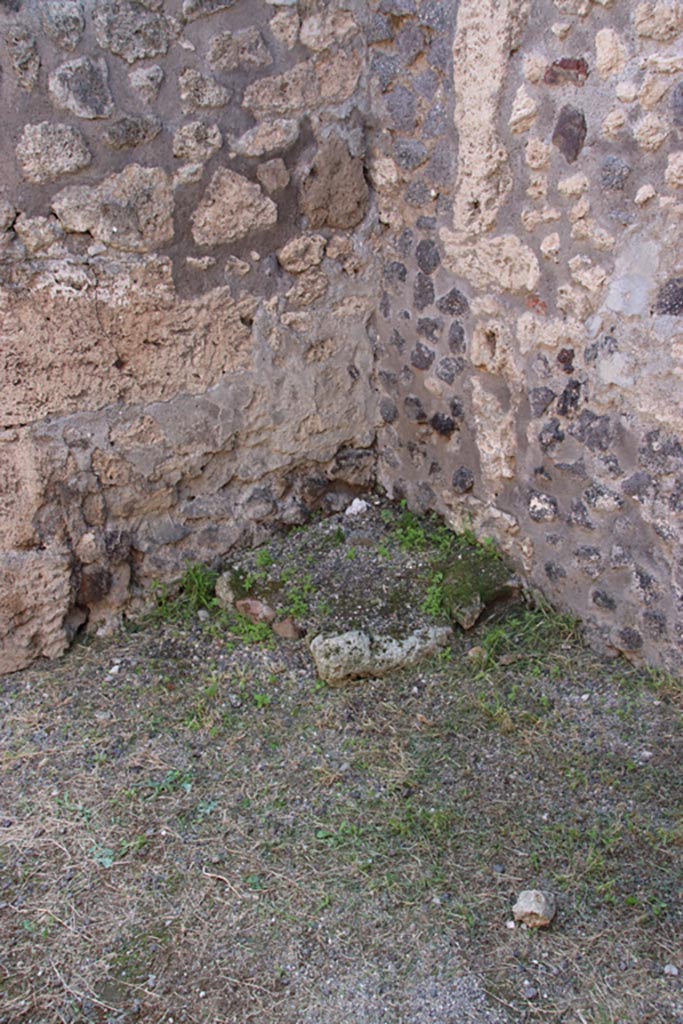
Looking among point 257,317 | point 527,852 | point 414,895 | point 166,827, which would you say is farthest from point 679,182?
point 166,827

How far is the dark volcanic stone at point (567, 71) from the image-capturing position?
2680mm

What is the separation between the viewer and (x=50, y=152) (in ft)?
9.47

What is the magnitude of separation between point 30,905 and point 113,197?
2.11 meters

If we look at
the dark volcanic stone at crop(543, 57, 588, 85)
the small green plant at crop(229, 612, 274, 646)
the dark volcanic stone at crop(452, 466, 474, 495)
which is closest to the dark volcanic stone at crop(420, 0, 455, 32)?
the dark volcanic stone at crop(543, 57, 588, 85)

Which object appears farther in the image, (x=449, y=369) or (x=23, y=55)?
(x=449, y=369)

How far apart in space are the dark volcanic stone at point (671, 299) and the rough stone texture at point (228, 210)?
4.63 feet

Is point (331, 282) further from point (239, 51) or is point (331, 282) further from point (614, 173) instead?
point (614, 173)

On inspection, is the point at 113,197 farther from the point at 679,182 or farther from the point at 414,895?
the point at 414,895

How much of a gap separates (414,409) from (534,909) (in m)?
1.97

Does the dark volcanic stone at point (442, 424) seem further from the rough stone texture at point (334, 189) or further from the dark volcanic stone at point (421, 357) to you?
the rough stone texture at point (334, 189)

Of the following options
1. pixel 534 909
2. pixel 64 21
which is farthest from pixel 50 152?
pixel 534 909

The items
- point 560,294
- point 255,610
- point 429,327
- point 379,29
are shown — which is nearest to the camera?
point 560,294

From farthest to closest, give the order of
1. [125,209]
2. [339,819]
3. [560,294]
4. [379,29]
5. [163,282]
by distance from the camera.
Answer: [379,29], [163,282], [125,209], [560,294], [339,819]

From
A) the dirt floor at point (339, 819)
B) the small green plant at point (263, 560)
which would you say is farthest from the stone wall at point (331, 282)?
the dirt floor at point (339, 819)
